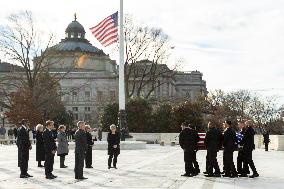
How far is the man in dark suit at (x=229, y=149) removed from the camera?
55.8 feet

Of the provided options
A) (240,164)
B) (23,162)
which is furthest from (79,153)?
(240,164)

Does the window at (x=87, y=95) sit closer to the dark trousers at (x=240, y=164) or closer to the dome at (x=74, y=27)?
the dome at (x=74, y=27)

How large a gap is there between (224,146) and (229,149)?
0.18 metres

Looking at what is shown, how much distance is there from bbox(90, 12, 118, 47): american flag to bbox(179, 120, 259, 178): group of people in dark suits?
1713cm

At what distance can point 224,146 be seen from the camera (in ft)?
56.2

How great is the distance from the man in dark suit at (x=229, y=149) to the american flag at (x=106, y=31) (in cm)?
1758

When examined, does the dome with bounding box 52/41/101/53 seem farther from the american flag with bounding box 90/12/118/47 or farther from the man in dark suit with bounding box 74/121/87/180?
the man in dark suit with bounding box 74/121/87/180

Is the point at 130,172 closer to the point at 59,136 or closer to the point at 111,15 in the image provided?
the point at 59,136

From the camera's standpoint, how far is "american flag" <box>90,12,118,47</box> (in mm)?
33688

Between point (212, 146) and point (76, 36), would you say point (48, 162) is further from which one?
point (76, 36)

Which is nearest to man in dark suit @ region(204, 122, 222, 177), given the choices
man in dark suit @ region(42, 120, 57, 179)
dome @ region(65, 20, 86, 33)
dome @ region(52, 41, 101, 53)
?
man in dark suit @ region(42, 120, 57, 179)

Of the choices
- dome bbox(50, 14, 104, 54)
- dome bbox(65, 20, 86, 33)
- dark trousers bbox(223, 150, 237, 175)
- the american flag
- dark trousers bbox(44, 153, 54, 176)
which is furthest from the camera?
dome bbox(65, 20, 86, 33)

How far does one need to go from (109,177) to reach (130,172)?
6.31 ft

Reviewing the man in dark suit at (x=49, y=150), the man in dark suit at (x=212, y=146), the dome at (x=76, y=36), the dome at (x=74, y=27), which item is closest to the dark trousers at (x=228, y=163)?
the man in dark suit at (x=212, y=146)
